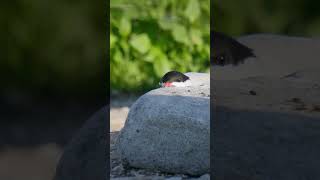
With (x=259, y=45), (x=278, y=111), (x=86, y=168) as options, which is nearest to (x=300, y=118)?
(x=278, y=111)

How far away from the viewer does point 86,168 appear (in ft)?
8.95

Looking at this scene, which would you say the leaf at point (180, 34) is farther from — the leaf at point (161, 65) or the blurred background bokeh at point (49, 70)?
the blurred background bokeh at point (49, 70)

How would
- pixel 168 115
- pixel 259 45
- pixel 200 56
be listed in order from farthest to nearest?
pixel 200 56 < pixel 168 115 < pixel 259 45

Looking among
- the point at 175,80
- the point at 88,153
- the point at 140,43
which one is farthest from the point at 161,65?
the point at 88,153

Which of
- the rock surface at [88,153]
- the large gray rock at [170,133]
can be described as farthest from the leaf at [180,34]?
the rock surface at [88,153]

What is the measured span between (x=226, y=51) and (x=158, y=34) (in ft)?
11.1

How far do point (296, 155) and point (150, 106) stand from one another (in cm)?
155

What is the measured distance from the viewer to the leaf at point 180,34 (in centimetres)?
626

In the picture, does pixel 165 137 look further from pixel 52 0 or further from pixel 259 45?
pixel 52 0

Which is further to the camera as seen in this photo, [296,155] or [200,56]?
[200,56]

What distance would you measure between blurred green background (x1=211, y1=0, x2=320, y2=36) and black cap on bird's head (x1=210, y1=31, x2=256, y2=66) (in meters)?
0.04

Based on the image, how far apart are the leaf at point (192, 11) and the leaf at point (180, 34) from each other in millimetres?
147

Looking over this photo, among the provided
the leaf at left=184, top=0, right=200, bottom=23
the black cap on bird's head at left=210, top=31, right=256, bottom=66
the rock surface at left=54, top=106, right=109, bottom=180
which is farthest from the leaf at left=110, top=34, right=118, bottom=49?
the rock surface at left=54, top=106, right=109, bottom=180

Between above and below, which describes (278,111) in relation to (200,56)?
below
